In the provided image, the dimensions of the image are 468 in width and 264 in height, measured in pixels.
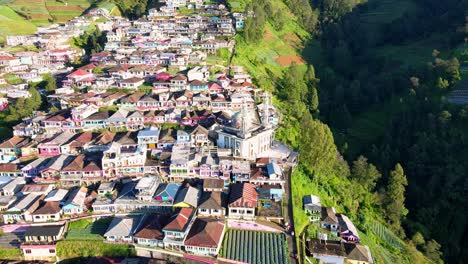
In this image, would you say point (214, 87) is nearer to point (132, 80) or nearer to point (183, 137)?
point (132, 80)

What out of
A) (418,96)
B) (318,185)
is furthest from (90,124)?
(418,96)

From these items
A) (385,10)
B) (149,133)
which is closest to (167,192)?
(149,133)

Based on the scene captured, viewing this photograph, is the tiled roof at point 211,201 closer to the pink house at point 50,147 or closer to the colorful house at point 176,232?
the colorful house at point 176,232

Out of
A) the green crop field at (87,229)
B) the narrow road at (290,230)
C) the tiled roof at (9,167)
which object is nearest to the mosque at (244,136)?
the narrow road at (290,230)

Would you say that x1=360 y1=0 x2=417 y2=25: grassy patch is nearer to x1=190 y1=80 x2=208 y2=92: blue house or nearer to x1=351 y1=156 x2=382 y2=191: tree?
x1=351 y1=156 x2=382 y2=191: tree

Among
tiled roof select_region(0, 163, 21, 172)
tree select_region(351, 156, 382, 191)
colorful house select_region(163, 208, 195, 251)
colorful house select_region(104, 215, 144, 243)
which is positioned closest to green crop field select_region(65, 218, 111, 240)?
colorful house select_region(104, 215, 144, 243)

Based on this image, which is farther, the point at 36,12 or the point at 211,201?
the point at 36,12
